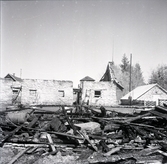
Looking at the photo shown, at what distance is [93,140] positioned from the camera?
6.43 meters

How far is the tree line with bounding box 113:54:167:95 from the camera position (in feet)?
162

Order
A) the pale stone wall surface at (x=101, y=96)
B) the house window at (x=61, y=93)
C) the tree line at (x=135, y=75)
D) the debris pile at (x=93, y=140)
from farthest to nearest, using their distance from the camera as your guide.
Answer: the tree line at (x=135, y=75)
the pale stone wall surface at (x=101, y=96)
the house window at (x=61, y=93)
the debris pile at (x=93, y=140)

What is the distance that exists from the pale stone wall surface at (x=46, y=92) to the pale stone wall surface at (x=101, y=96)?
2436 millimetres

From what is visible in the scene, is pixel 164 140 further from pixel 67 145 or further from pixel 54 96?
pixel 54 96

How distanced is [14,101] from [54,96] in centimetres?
582

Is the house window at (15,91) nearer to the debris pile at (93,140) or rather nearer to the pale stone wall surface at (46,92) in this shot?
the pale stone wall surface at (46,92)

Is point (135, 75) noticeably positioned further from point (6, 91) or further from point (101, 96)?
point (6, 91)

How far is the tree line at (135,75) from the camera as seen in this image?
49469 millimetres

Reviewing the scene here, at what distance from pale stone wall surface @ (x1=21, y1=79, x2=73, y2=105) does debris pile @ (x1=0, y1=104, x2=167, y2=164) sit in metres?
15.1

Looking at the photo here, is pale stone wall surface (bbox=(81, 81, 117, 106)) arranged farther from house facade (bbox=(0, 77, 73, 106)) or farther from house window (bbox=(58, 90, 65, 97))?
house window (bbox=(58, 90, 65, 97))

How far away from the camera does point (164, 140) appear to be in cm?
640

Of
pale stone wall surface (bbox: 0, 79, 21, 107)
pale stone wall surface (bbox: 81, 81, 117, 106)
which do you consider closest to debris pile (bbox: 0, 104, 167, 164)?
pale stone wall surface (bbox: 81, 81, 117, 106)

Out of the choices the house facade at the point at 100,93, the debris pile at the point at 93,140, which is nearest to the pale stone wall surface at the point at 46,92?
the house facade at the point at 100,93

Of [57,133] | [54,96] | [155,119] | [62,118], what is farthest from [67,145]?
[54,96]
